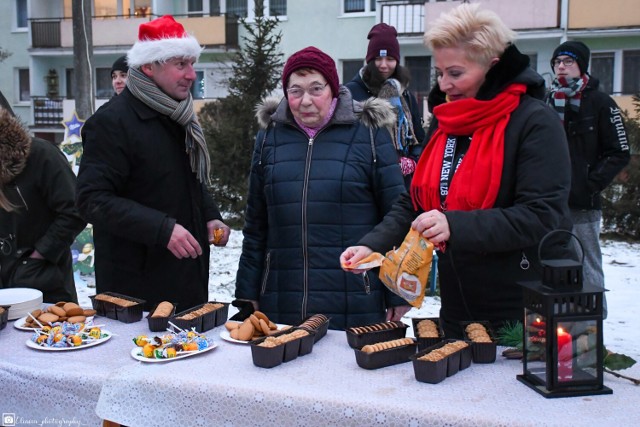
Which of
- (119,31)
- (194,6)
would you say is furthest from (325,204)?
(119,31)

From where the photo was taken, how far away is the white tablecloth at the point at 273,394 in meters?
1.70

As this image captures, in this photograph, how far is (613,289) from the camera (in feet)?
21.8

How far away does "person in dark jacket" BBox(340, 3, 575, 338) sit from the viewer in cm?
204

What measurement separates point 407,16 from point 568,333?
59.7ft

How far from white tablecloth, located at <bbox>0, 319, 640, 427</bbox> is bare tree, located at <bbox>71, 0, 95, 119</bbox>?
895 cm

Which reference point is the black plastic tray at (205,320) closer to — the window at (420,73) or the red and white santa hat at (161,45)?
the red and white santa hat at (161,45)

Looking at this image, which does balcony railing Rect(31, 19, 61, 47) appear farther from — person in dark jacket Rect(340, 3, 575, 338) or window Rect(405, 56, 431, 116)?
person in dark jacket Rect(340, 3, 575, 338)

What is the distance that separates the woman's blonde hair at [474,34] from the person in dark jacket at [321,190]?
32.0 inches

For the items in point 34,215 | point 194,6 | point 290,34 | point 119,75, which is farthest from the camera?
point 194,6

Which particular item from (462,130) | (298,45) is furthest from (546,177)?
(298,45)

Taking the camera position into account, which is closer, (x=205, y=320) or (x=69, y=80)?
(x=205, y=320)

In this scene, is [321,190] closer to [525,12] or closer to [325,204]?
[325,204]

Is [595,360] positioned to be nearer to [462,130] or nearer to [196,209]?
[462,130]

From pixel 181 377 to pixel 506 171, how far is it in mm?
1138
